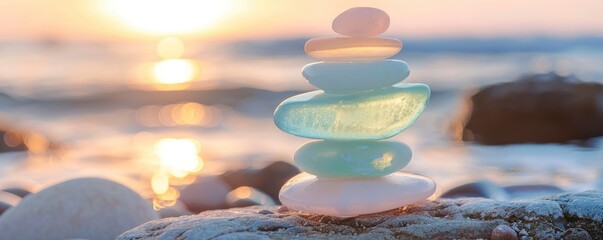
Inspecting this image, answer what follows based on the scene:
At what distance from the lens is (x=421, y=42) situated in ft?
81.2

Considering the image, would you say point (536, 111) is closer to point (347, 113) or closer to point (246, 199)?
point (246, 199)

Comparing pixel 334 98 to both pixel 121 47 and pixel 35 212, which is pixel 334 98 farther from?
pixel 121 47

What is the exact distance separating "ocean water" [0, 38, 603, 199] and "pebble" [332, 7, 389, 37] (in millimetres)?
2685

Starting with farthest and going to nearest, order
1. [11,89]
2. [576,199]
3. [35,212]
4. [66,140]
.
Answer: [11,89] → [66,140] → [35,212] → [576,199]

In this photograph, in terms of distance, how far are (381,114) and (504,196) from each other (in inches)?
101

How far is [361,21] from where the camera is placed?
105 inches

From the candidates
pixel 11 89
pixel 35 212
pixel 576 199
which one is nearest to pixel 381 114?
pixel 576 199

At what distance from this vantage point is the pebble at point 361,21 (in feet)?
Result: 8.74

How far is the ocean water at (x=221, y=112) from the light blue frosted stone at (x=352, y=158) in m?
2.56

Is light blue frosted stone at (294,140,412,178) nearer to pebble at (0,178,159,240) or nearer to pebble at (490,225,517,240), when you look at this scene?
pebble at (490,225,517,240)

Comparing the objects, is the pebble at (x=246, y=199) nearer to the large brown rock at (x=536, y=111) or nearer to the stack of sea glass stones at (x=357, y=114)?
the stack of sea glass stones at (x=357, y=114)

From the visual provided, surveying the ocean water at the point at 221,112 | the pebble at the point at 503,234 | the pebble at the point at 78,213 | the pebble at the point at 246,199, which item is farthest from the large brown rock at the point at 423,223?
the ocean water at the point at 221,112

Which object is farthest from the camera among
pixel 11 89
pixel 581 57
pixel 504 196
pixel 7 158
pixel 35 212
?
pixel 581 57

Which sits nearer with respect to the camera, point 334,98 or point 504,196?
point 334,98
